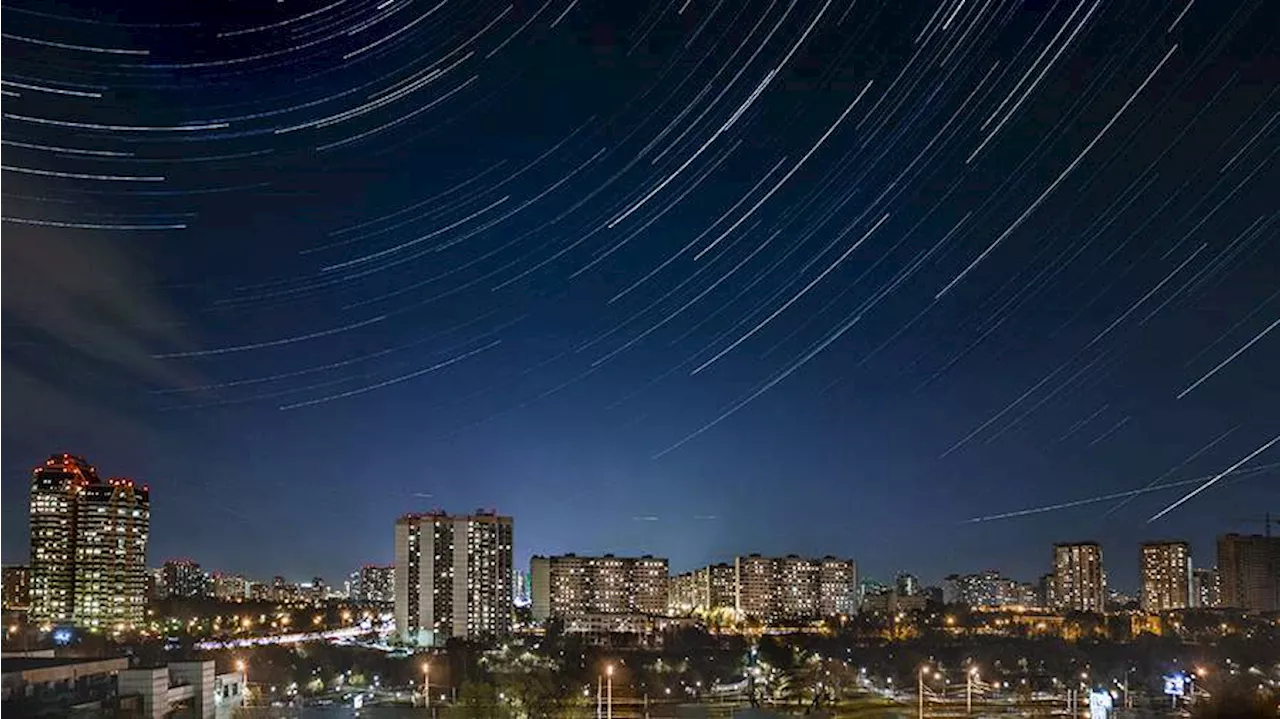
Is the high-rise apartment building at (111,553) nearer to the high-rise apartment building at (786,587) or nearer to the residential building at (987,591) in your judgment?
the high-rise apartment building at (786,587)

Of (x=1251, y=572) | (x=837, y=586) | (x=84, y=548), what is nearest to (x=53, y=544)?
(x=84, y=548)

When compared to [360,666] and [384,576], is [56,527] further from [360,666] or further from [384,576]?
[384,576]

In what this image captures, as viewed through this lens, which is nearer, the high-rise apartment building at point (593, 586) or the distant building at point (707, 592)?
the high-rise apartment building at point (593, 586)

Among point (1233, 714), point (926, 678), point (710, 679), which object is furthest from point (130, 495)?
point (1233, 714)

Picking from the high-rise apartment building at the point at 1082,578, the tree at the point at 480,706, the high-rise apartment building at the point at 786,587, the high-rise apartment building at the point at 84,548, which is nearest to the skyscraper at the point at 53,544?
the high-rise apartment building at the point at 84,548

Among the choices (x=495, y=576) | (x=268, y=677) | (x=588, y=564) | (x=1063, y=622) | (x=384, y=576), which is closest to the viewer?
(x=268, y=677)

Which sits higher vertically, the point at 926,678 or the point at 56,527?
the point at 56,527
